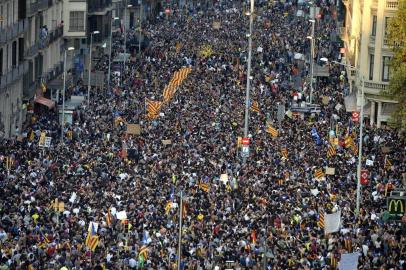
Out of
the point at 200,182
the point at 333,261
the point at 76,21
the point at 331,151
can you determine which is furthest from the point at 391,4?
the point at 333,261

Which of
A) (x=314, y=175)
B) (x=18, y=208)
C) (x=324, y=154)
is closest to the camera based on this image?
(x=18, y=208)

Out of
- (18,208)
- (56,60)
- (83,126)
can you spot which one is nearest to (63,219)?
(18,208)

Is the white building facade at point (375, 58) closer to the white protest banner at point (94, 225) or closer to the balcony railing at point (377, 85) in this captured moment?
the balcony railing at point (377, 85)

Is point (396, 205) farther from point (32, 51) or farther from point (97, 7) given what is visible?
point (97, 7)

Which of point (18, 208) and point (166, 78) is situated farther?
point (166, 78)

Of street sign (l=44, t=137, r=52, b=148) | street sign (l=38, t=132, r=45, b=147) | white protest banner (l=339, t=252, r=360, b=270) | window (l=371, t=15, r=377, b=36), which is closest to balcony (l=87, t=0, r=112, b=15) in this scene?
window (l=371, t=15, r=377, b=36)

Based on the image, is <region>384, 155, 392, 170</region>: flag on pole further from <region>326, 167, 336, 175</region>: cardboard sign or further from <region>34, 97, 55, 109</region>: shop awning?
<region>34, 97, 55, 109</region>: shop awning

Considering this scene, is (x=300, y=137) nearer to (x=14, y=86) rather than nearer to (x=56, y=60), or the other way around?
(x=14, y=86)
